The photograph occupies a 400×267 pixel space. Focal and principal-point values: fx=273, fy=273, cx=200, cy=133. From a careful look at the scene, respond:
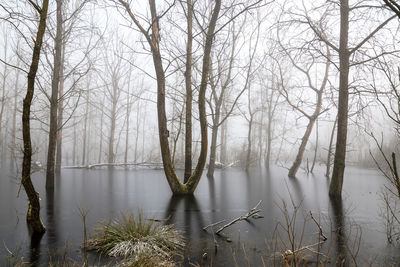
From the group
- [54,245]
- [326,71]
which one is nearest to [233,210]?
[54,245]

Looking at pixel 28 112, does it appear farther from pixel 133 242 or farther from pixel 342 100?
pixel 342 100

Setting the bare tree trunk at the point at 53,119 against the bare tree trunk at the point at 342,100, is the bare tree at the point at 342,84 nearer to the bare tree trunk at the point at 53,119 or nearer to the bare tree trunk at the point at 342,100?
the bare tree trunk at the point at 342,100

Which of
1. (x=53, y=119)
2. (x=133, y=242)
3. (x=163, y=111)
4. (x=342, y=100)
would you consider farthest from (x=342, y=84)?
(x=53, y=119)

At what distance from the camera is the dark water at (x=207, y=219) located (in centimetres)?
418

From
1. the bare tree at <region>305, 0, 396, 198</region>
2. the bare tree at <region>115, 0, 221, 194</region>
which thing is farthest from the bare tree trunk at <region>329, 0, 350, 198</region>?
the bare tree at <region>115, 0, 221, 194</region>

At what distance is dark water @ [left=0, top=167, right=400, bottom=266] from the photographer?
4176mm

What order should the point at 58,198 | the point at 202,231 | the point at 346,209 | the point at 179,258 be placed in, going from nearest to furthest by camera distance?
1. the point at 179,258
2. the point at 202,231
3. the point at 346,209
4. the point at 58,198

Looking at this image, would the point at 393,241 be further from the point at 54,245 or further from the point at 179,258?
the point at 54,245

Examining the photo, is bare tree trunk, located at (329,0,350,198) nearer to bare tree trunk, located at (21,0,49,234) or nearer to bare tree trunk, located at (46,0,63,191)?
bare tree trunk, located at (21,0,49,234)

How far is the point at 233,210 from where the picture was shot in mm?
7586

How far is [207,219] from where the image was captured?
6492 mm

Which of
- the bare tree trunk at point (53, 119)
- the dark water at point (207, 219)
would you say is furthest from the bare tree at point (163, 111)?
the bare tree trunk at point (53, 119)

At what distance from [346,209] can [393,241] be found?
2.62 meters

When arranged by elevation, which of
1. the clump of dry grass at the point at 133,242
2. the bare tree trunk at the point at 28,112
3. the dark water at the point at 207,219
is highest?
the bare tree trunk at the point at 28,112
